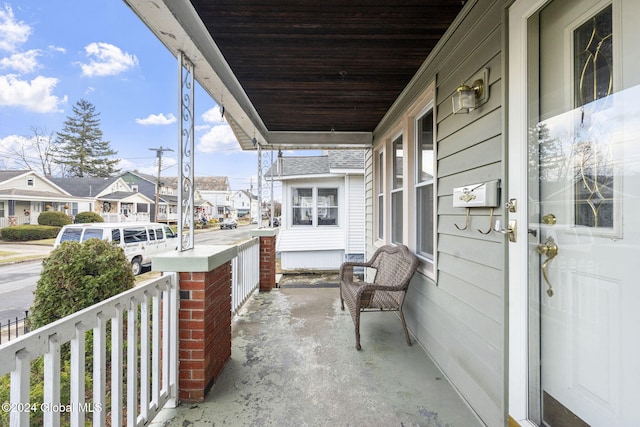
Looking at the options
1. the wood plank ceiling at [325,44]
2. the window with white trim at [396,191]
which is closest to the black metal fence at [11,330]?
the wood plank ceiling at [325,44]

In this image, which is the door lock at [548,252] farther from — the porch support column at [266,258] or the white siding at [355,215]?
the white siding at [355,215]

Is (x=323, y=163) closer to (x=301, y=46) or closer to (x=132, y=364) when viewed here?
(x=301, y=46)

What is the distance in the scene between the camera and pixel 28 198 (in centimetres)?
Result: 1845

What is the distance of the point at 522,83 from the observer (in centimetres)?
138

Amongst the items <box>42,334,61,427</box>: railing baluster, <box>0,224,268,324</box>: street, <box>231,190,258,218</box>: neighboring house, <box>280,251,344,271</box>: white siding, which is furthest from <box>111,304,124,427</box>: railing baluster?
<box>231,190,258,218</box>: neighboring house

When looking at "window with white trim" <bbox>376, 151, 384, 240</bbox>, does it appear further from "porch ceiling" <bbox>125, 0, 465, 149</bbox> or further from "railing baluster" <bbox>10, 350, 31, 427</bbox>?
"railing baluster" <bbox>10, 350, 31, 427</bbox>

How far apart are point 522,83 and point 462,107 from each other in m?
0.40

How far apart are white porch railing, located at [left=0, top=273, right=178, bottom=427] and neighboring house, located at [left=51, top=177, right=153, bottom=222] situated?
79.5 ft

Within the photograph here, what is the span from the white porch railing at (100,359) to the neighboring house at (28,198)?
23776 mm

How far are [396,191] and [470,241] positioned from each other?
1.96 metres

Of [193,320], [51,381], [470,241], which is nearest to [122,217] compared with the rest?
[193,320]

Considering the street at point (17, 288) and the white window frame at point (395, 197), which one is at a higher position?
the white window frame at point (395, 197)

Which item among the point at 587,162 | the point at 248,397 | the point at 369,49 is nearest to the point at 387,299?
the point at 248,397

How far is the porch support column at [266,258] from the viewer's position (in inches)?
178
